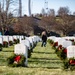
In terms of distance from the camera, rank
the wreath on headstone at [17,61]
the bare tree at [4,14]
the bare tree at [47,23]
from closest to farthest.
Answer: the wreath on headstone at [17,61] < the bare tree at [4,14] < the bare tree at [47,23]

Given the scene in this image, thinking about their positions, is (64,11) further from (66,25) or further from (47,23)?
(66,25)

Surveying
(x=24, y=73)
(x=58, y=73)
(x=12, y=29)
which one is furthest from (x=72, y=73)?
(x=12, y=29)

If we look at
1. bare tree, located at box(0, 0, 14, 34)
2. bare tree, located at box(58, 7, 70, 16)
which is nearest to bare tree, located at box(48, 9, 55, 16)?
bare tree, located at box(58, 7, 70, 16)

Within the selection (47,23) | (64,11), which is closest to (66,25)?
(47,23)

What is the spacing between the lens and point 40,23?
97625 millimetres

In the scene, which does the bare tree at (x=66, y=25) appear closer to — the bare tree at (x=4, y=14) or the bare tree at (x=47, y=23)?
the bare tree at (x=47, y=23)

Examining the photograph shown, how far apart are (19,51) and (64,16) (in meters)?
81.9

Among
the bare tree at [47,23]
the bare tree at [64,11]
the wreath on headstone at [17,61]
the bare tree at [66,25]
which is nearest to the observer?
the wreath on headstone at [17,61]

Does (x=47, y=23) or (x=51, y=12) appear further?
(x=51, y=12)

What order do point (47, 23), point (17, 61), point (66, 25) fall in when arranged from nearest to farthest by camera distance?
1. point (17, 61)
2. point (66, 25)
3. point (47, 23)

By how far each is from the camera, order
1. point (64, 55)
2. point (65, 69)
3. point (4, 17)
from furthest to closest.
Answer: point (4, 17) < point (64, 55) < point (65, 69)

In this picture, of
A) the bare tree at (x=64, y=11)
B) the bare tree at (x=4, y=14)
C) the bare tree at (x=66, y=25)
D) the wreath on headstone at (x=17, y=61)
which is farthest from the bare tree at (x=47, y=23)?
the wreath on headstone at (x=17, y=61)

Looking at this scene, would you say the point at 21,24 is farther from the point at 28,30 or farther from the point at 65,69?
the point at 65,69

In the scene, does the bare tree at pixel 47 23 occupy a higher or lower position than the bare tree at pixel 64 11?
lower
